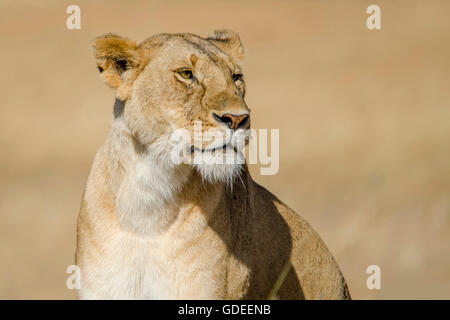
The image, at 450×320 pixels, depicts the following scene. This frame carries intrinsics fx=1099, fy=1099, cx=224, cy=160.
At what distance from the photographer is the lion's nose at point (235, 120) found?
5657 mm

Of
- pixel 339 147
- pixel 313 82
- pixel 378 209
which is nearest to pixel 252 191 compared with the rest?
pixel 378 209

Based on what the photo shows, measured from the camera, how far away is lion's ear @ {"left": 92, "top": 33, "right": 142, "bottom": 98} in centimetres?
607

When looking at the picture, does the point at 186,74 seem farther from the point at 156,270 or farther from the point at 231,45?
the point at 156,270

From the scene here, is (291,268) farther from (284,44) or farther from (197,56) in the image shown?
(284,44)

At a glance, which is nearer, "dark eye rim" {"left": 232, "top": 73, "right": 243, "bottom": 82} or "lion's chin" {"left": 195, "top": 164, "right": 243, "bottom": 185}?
"lion's chin" {"left": 195, "top": 164, "right": 243, "bottom": 185}

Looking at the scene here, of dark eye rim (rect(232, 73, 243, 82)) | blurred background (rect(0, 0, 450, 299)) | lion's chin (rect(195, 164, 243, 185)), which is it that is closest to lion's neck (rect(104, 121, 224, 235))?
lion's chin (rect(195, 164, 243, 185))

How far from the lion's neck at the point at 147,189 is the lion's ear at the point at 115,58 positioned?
271 millimetres

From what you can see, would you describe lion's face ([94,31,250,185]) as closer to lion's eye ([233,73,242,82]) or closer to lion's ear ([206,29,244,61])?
lion's eye ([233,73,242,82])

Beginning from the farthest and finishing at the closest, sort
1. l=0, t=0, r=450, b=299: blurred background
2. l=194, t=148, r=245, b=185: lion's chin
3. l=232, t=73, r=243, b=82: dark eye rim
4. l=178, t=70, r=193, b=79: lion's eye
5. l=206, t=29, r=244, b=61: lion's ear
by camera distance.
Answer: l=0, t=0, r=450, b=299: blurred background → l=206, t=29, r=244, b=61: lion's ear → l=232, t=73, r=243, b=82: dark eye rim → l=178, t=70, r=193, b=79: lion's eye → l=194, t=148, r=245, b=185: lion's chin

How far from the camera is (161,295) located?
597cm

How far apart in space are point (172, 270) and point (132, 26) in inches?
463

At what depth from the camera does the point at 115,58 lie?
6105 millimetres

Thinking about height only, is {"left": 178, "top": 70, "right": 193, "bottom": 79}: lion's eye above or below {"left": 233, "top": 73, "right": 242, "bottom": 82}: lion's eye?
above

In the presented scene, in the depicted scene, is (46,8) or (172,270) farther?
(46,8)
